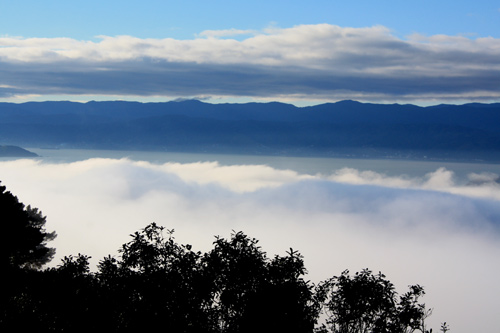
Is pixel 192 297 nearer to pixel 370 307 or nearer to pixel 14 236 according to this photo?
pixel 370 307

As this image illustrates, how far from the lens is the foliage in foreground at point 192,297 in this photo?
2669cm

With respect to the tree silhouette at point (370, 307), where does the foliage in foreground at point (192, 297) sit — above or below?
above

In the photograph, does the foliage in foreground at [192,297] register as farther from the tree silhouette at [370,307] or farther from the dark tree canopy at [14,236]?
the dark tree canopy at [14,236]

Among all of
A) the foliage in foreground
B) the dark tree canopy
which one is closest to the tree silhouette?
the foliage in foreground

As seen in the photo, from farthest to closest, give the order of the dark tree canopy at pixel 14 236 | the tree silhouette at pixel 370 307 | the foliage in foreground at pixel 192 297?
1. the dark tree canopy at pixel 14 236
2. the tree silhouette at pixel 370 307
3. the foliage in foreground at pixel 192 297

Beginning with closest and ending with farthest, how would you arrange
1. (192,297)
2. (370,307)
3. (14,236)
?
(192,297) → (370,307) → (14,236)

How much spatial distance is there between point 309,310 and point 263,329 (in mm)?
2508

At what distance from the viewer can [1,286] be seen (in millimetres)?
42719

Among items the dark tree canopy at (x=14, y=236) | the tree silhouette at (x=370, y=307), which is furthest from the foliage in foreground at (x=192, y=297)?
the dark tree canopy at (x=14, y=236)

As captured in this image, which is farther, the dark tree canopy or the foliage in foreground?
the dark tree canopy

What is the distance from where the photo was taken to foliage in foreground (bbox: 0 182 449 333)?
1051 inches

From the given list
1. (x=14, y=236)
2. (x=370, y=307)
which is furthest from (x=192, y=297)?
(x=14, y=236)

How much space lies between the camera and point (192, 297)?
2898 cm

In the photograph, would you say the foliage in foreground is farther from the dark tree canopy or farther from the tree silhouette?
the dark tree canopy
